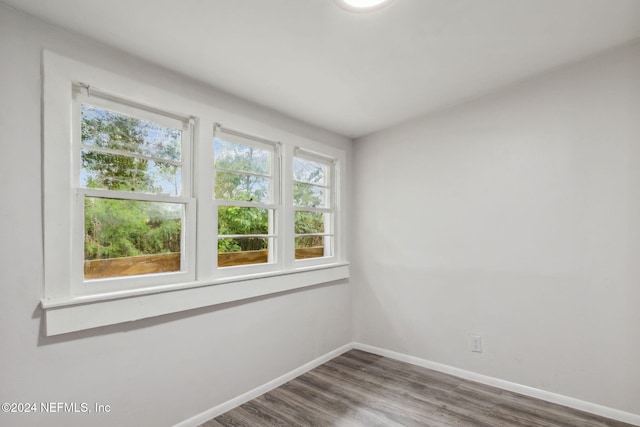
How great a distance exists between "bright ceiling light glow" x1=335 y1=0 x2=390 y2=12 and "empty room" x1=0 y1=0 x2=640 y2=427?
0.01m

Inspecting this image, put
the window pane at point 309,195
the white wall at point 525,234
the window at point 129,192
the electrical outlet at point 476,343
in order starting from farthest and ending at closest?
the window pane at point 309,195 → the electrical outlet at point 476,343 → the white wall at point 525,234 → the window at point 129,192

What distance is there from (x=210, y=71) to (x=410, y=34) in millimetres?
1209

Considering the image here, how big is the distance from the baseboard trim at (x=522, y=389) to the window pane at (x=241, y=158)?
2.10 metres

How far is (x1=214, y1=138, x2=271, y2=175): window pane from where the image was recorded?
2293 millimetres

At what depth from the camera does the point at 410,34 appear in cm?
178

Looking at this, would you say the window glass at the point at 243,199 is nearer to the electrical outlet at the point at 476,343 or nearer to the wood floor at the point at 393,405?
the wood floor at the point at 393,405

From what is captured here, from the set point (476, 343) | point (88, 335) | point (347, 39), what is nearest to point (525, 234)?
point (476, 343)

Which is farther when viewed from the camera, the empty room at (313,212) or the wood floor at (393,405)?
the wood floor at (393,405)

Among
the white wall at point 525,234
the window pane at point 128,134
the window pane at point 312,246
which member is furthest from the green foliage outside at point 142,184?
the white wall at point 525,234

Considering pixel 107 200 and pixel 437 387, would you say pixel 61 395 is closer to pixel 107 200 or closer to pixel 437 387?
pixel 107 200

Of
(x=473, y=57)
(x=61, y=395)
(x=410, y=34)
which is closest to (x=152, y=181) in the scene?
(x=61, y=395)

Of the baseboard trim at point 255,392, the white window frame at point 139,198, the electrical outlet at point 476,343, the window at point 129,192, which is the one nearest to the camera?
the white window frame at point 139,198

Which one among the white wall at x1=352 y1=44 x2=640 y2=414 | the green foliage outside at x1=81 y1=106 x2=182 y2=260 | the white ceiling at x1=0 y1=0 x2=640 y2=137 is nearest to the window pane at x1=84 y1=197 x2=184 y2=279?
the green foliage outside at x1=81 y1=106 x2=182 y2=260

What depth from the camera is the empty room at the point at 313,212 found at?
5.00 ft
